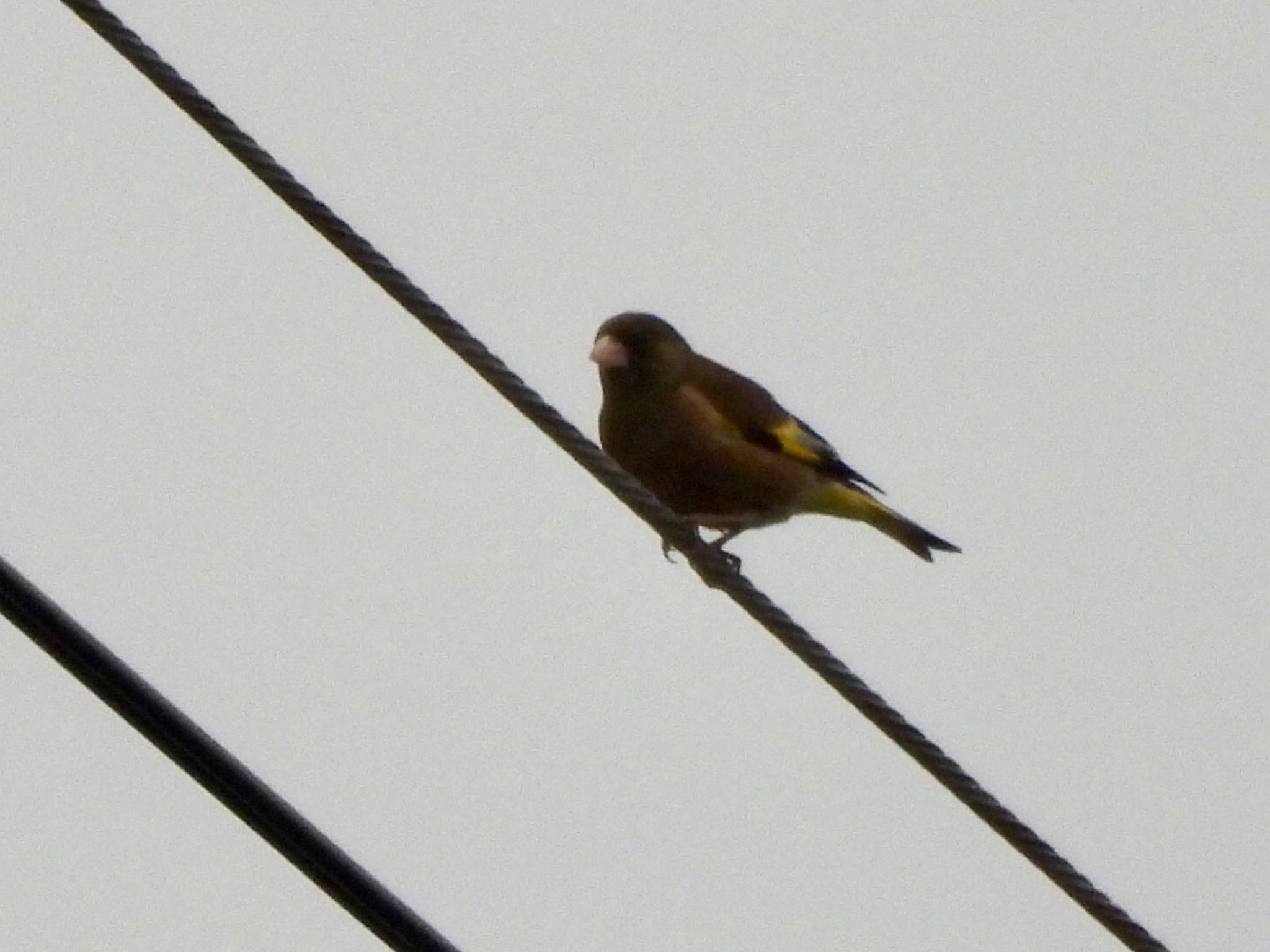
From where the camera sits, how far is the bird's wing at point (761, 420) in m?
6.82

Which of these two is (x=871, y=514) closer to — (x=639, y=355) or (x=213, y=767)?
(x=639, y=355)

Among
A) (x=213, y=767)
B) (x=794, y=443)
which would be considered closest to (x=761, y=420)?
(x=794, y=443)

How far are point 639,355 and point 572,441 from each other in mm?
3073

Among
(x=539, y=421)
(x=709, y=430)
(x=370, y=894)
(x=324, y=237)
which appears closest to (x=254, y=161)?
(x=324, y=237)

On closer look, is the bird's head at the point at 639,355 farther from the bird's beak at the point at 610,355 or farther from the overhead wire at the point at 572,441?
the overhead wire at the point at 572,441

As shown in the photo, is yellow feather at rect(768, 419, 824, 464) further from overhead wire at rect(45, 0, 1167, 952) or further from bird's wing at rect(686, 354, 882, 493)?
overhead wire at rect(45, 0, 1167, 952)

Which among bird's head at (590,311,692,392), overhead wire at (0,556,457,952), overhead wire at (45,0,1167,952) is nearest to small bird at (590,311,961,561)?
bird's head at (590,311,692,392)

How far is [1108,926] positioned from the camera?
12.2ft

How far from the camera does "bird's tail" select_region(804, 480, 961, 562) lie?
7.03 m

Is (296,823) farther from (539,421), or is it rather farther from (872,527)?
(872,527)

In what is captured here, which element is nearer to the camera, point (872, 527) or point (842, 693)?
point (842, 693)

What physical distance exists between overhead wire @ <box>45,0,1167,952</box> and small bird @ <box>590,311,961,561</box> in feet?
7.79

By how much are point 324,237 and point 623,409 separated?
3.21 meters

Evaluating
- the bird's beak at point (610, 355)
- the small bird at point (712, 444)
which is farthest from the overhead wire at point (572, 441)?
the bird's beak at point (610, 355)
